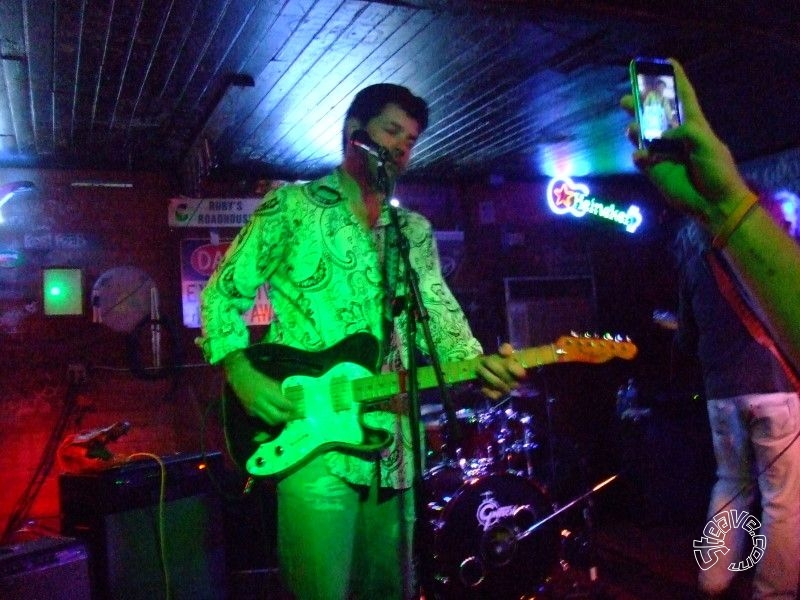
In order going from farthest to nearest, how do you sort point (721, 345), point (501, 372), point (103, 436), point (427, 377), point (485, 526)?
point (103, 436) < point (485, 526) < point (721, 345) < point (427, 377) < point (501, 372)

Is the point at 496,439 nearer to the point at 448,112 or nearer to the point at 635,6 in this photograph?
the point at 448,112

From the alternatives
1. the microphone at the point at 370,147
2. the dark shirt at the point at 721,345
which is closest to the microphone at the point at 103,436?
the microphone at the point at 370,147

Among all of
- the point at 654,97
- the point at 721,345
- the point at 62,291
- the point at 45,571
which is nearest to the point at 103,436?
the point at 45,571

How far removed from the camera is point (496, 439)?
195 inches

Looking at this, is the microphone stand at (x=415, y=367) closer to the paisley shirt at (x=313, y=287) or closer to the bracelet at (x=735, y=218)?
the paisley shirt at (x=313, y=287)

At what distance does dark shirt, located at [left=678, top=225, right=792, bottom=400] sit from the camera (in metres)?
3.70

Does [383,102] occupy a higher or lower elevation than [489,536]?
higher

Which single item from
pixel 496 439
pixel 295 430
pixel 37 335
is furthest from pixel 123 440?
pixel 295 430

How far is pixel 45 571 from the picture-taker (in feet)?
12.2

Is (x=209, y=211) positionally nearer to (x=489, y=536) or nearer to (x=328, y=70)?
(x=328, y=70)

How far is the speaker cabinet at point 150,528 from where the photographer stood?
4074 mm

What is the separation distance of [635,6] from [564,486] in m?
4.33

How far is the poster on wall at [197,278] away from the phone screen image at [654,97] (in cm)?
518

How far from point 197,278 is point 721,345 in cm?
426
